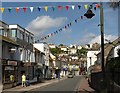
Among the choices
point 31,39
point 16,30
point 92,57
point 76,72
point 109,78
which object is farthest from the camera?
point 76,72

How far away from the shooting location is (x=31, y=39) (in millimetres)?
61250

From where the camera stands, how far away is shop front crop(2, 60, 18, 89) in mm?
39844

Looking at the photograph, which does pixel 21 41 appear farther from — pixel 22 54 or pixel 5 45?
pixel 5 45

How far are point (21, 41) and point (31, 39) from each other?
9.45m

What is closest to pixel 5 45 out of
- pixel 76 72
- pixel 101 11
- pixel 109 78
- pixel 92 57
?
pixel 109 78

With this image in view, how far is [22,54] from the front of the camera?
5184 cm

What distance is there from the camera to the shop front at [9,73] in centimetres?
3984

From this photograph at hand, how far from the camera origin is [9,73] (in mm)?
42750

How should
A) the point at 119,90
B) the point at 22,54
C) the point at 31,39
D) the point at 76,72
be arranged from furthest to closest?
the point at 76,72 < the point at 31,39 < the point at 22,54 < the point at 119,90

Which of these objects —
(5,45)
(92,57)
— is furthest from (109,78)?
(92,57)

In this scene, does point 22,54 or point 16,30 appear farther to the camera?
point 22,54

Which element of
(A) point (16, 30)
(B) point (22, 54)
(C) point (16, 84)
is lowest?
(C) point (16, 84)

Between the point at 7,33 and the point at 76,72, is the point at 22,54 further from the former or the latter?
the point at 76,72

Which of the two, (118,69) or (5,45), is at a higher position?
(5,45)
